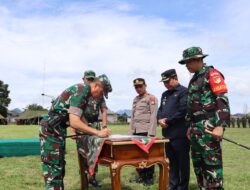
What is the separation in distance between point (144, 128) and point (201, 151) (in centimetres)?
254

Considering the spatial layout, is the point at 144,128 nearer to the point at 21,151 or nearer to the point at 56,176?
the point at 56,176

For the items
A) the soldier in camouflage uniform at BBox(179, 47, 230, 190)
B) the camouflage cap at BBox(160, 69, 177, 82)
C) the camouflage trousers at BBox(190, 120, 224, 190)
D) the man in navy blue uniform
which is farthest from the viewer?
the camouflage cap at BBox(160, 69, 177, 82)

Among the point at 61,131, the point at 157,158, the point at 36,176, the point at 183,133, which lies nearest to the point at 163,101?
the point at 183,133

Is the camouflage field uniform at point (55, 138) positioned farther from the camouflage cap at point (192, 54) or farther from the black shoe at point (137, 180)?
the black shoe at point (137, 180)

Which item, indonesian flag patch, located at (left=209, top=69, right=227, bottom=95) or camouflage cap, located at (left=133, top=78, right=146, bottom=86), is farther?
camouflage cap, located at (left=133, top=78, right=146, bottom=86)

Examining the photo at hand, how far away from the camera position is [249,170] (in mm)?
8406

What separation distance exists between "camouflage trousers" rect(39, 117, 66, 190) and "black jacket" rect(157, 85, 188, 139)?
199cm

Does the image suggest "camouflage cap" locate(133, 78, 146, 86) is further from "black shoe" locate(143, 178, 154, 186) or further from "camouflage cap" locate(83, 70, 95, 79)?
"black shoe" locate(143, 178, 154, 186)

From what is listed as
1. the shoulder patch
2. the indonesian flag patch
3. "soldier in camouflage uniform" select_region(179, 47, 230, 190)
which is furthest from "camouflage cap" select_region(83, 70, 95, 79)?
the indonesian flag patch

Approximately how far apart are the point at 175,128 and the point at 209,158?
1.49 meters

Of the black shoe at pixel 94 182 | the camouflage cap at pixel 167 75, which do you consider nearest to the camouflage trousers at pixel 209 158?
the camouflage cap at pixel 167 75

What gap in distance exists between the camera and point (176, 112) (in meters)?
5.81

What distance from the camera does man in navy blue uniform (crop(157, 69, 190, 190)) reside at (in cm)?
575

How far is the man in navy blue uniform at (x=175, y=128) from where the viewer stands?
18.9 ft
